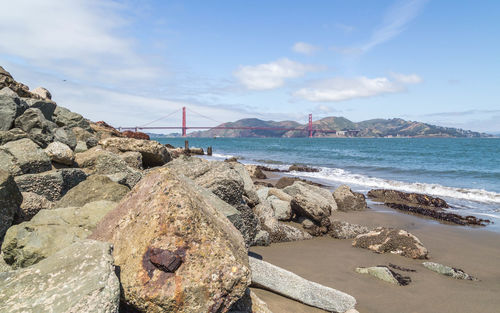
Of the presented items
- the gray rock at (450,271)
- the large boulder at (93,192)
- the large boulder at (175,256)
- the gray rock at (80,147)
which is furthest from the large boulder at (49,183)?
the gray rock at (450,271)

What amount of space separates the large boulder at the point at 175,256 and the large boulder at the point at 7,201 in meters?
1.29

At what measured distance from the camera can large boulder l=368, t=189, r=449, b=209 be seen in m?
12.0

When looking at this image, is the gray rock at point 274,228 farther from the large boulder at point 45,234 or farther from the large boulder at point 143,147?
the large boulder at point 45,234

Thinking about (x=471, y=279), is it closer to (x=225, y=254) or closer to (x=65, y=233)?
(x=225, y=254)

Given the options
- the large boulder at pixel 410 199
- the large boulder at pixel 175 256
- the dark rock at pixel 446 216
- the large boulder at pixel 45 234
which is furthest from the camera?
the large boulder at pixel 410 199

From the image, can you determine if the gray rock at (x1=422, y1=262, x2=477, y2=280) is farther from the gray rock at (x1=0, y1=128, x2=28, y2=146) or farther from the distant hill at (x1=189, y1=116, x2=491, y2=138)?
the distant hill at (x1=189, y1=116, x2=491, y2=138)

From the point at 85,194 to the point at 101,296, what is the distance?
248cm

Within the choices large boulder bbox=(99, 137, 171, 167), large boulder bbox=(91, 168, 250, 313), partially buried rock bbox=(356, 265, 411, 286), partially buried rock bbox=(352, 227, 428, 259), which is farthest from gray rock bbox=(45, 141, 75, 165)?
partially buried rock bbox=(352, 227, 428, 259)

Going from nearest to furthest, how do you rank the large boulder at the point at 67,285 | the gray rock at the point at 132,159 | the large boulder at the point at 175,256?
the large boulder at the point at 67,285, the large boulder at the point at 175,256, the gray rock at the point at 132,159

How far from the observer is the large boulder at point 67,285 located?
1.80 metres

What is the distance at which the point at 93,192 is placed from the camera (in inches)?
159

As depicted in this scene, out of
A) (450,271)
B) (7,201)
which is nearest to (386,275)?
(450,271)

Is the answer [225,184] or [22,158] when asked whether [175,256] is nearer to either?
[225,184]

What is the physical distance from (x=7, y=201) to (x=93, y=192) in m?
0.98
